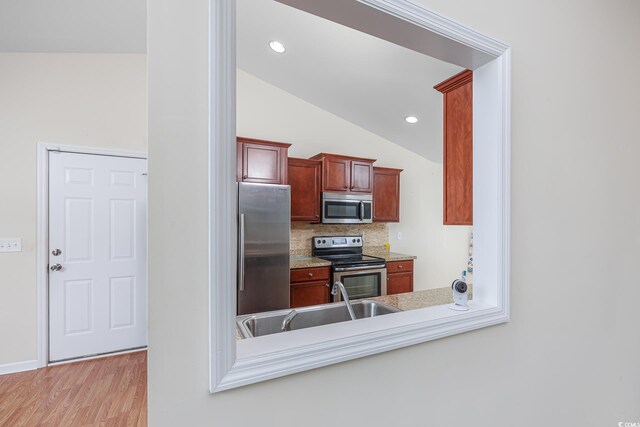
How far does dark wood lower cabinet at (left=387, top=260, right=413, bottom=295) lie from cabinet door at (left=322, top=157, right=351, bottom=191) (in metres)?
1.23

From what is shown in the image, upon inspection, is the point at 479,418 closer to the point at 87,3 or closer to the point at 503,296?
the point at 503,296

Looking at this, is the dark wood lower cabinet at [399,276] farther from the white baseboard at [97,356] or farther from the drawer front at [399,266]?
the white baseboard at [97,356]

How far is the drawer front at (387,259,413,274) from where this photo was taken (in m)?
3.73

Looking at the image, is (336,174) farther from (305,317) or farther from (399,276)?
(305,317)

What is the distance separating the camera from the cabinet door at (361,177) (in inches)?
148

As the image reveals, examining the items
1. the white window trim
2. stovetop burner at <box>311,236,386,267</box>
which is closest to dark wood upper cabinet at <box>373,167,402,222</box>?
stovetop burner at <box>311,236,386,267</box>

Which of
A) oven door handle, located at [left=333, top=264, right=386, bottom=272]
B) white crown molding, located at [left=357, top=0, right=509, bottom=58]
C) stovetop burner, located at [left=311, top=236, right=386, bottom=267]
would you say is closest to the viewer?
white crown molding, located at [left=357, top=0, right=509, bottom=58]

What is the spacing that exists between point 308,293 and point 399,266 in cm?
137

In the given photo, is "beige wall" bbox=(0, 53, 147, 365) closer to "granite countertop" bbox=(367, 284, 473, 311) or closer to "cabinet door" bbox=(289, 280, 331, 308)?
"cabinet door" bbox=(289, 280, 331, 308)

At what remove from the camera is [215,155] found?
70cm

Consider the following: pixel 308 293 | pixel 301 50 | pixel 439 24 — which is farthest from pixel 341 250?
pixel 439 24

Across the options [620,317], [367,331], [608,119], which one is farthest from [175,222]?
[620,317]

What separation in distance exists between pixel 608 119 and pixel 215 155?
6.85 feet

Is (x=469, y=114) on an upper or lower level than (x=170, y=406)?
upper
